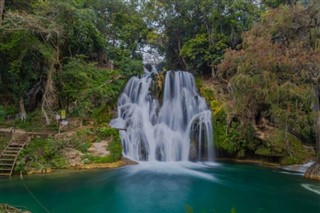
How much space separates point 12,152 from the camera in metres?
10.9

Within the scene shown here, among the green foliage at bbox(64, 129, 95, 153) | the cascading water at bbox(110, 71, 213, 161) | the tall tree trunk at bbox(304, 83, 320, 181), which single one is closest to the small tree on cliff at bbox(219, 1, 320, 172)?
the tall tree trunk at bbox(304, 83, 320, 181)

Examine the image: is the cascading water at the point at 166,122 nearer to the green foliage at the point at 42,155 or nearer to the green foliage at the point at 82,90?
the green foliage at the point at 82,90

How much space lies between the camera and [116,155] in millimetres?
12766

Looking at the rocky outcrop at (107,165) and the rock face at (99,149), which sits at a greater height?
the rock face at (99,149)

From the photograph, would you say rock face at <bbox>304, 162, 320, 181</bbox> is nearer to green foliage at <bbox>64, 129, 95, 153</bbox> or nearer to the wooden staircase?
green foliage at <bbox>64, 129, 95, 153</bbox>

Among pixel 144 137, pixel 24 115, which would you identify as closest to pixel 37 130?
pixel 24 115

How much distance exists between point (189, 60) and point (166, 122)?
765cm

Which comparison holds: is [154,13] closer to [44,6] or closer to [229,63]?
[44,6]

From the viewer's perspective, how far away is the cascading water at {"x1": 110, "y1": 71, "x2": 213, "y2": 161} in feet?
47.4

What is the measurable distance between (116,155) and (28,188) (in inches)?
186

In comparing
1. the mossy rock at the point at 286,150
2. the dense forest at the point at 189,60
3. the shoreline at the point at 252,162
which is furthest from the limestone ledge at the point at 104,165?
the mossy rock at the point at 286,150

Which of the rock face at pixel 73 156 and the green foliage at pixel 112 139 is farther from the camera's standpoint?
the green foliage at pixel 112 139

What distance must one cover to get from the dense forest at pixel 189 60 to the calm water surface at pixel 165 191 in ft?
7.10

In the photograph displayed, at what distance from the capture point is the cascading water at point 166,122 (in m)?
14.5
